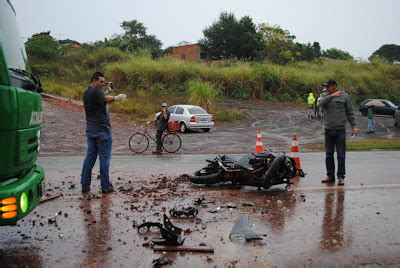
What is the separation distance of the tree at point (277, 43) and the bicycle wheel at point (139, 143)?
49.6 metres

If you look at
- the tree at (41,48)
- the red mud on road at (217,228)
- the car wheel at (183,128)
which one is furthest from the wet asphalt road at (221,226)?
the tree at (41,48)

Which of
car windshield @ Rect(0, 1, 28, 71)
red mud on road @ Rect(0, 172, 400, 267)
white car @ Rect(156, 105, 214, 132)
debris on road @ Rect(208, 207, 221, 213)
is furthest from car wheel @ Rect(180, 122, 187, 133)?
car windshield @ Rect(0, 1, 28, 71)

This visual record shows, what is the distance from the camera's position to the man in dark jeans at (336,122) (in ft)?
29.2

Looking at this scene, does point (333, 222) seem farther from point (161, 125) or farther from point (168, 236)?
point (161, 125)

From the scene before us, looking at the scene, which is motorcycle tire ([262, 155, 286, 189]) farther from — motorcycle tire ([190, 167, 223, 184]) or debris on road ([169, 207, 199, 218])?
debris on road ([169, 207, 199, 218])

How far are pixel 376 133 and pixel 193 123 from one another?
37.4ft

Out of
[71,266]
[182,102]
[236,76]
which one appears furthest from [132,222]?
[236,76]

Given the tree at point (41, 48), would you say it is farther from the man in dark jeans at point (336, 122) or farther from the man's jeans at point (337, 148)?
the man's jeans at point (337, 148)

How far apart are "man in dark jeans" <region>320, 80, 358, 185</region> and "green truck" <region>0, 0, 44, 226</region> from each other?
5866 mm

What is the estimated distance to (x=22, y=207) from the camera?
4.07 meters

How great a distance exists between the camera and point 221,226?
233 inches

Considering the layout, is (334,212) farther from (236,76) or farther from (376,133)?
(236,76)

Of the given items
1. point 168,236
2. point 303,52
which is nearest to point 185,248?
point 168,236

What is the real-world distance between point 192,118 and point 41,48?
3175 centimetres
